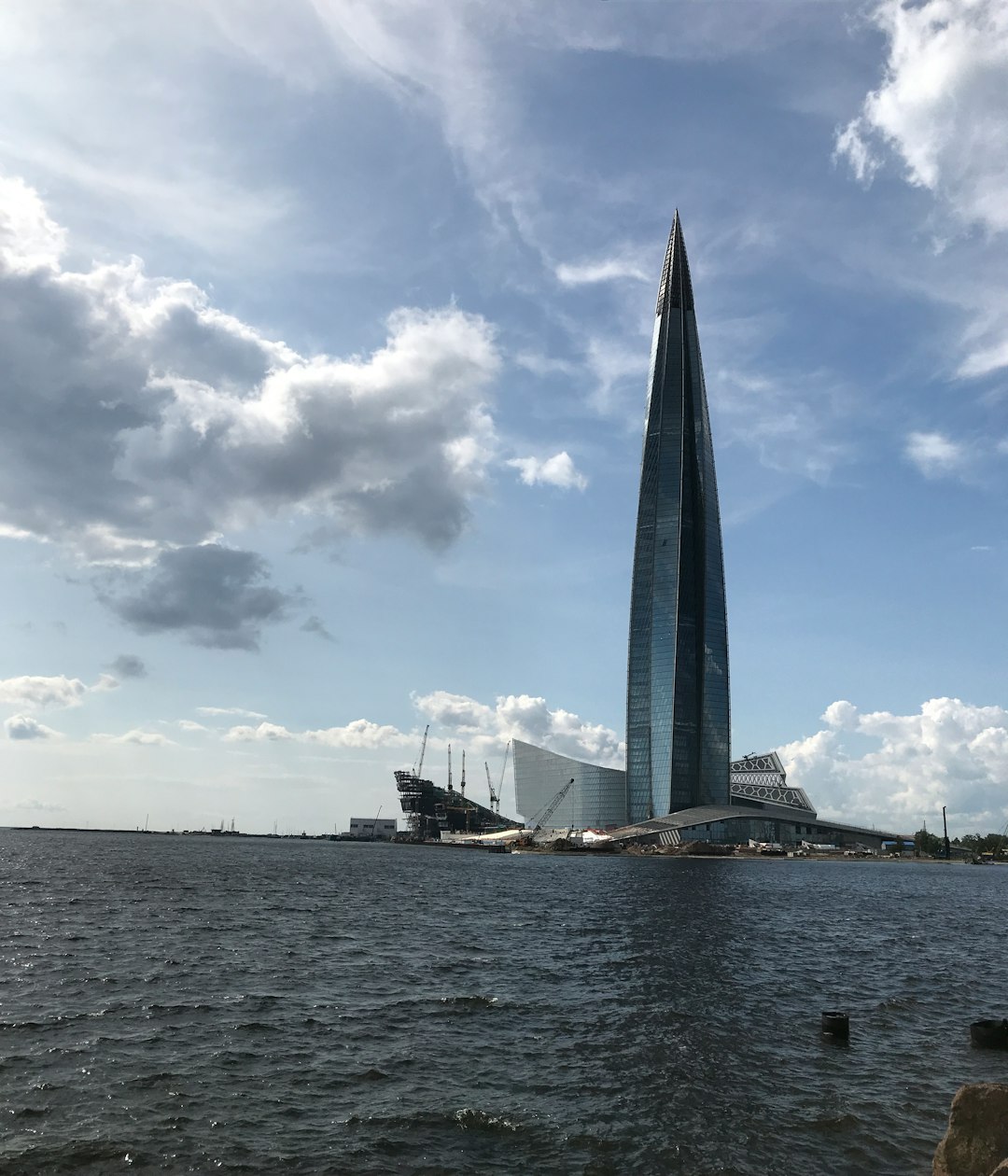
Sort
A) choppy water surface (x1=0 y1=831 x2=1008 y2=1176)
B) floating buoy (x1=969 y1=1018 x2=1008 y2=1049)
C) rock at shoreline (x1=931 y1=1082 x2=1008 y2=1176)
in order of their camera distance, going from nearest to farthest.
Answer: rock at shoreline (x1=931 y1=1082 x2=1008 y2=1176) → choppy water surface (x1=0 y1=831 x2=1008 y2=1176) → floating buoy (x1=969 y1=1018 x2=1008 y2=1049)

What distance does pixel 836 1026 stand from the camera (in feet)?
101

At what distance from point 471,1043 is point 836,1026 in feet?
44.0

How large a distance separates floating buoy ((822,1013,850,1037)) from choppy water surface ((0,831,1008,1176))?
0.76 meters

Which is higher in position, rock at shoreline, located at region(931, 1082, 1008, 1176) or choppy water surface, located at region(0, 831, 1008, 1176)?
rock at shoreline, located at region(931, 1082, 1008, 1176)

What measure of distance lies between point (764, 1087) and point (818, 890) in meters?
90.0

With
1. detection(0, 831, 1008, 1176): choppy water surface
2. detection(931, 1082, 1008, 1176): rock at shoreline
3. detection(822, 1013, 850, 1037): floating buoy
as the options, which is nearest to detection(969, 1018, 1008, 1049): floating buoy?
detection(0, 831, 1008, 1176): choppy water surface

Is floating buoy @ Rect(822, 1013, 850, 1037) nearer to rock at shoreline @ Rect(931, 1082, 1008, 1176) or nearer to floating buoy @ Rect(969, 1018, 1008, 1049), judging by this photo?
floating buoy @ Rect(969, 1018, 1008, 1049)

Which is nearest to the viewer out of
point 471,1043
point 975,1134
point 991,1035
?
point 975,1134

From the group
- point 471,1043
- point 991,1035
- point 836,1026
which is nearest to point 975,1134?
point 836,1026

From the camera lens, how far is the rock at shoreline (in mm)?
17219

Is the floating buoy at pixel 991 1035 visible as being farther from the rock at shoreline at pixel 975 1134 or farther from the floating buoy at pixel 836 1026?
the rock at shoreline at pixel 975 1134

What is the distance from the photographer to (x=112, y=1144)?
63.7ft

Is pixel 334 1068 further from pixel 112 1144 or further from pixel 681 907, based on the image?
pixel 681 907

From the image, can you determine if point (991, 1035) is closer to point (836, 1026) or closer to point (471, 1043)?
point (836, 1026)
